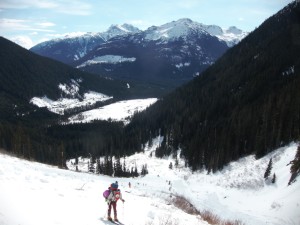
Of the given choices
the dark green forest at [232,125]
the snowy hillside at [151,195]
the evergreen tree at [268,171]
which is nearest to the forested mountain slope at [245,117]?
the dark green forest at [232,125]

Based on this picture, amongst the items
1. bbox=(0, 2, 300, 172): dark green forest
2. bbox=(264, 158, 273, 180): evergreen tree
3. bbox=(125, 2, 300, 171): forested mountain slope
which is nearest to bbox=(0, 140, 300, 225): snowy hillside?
bbox=(264, 158, 273, 180): evergreen tree

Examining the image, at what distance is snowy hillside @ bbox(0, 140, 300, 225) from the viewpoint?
52.0 ft

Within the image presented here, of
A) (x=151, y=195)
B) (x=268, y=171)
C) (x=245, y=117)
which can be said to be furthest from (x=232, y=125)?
(x=151, y=195)

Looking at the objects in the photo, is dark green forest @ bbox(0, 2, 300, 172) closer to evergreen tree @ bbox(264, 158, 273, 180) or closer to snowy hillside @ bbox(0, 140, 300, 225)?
snowy hillside @ bbox(0, 140, 300, 225)

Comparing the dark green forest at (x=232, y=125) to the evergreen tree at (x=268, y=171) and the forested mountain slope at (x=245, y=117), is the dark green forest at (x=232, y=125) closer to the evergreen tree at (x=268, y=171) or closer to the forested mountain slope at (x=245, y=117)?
the forested mountain slope at (x=245, y=117)

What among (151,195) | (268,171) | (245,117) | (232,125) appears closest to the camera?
(151,195)

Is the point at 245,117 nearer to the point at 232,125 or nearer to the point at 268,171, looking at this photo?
the point at 232,125

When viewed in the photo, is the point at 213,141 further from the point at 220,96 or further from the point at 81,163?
the point at 81,163

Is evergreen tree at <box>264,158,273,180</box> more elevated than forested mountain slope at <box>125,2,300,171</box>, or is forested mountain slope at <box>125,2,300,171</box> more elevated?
forested mountain slope at <box>125,2,300,171</box>

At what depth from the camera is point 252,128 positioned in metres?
102

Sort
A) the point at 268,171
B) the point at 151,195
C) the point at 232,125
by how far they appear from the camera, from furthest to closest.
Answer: the point at 232,125, the point at 268,171, the point at 151,195

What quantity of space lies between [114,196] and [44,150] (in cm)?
15874

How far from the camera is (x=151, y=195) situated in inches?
1528

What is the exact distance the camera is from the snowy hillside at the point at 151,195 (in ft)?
52.0
